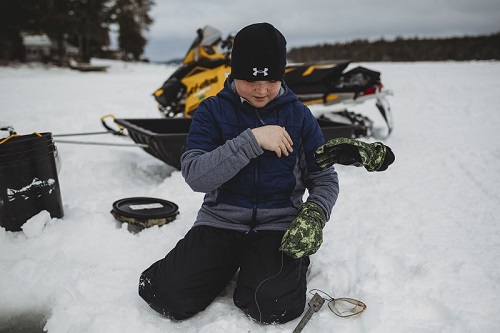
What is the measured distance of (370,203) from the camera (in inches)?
121

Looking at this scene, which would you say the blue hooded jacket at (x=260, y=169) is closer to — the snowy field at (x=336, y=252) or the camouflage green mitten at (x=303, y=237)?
the camouflage green mitten at (x=303, y=237)

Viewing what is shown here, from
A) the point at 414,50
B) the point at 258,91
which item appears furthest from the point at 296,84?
the point at 414,50

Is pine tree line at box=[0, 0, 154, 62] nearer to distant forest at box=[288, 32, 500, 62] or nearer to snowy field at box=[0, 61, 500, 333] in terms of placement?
distant forest at box=[288, 32, 500, 62]

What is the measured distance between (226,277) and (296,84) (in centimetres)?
343

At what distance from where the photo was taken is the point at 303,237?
1.75 metres

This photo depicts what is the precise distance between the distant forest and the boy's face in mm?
17170

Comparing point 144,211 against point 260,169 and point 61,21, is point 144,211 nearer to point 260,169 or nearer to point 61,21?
point 260,169

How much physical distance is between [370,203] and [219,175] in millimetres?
1725

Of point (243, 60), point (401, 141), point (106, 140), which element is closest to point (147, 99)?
point (106, 140)

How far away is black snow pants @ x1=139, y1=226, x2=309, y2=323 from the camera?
175 centimetres

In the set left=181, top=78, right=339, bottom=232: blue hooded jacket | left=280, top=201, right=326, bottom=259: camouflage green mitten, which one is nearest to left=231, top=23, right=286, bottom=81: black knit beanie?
left=181, top=78, right=339, bottom=232: blue hooded jacket

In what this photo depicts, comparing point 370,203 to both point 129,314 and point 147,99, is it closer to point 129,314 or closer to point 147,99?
point 129,314

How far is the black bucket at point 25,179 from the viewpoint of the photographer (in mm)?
2316

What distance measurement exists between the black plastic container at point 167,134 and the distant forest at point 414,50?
50.4 feet
